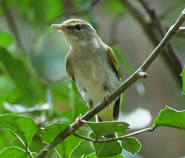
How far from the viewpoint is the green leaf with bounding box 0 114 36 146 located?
4.03 feet

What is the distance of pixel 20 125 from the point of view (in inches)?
50.1

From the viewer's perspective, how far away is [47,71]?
2.54 meters

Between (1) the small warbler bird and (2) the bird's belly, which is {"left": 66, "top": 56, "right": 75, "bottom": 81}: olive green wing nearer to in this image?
(1) the small warbler bird

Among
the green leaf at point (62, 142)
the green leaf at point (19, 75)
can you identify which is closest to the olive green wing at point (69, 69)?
the green leaf at point (19, 75)

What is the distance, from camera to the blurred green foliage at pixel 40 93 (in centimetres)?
130

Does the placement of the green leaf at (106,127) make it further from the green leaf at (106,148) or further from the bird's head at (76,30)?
the bird's head at (76,30)

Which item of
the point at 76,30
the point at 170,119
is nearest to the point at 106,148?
the point at 170,119

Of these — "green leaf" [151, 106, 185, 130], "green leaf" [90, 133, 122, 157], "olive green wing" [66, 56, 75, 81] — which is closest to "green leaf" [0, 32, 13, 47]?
"olive green wing" [66, 56, 75, 81]

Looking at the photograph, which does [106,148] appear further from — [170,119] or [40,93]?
[40,93]

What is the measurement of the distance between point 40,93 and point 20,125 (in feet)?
2.87

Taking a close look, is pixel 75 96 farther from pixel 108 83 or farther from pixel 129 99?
pixel 129 99

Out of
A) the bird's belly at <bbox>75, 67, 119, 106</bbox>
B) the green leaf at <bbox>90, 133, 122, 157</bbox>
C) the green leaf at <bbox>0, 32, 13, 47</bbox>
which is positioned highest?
the green leaf at <bbox>0, 32, 13, 47</bbox>

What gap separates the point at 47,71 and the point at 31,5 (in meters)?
0.57

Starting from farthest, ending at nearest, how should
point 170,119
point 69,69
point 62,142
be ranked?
point 69,69 → point 62,142 → point 170,119
